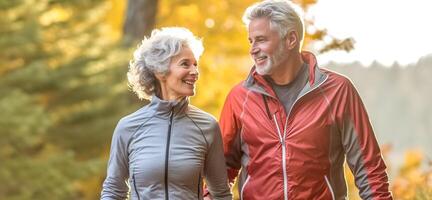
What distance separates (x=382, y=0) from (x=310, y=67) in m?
16.6

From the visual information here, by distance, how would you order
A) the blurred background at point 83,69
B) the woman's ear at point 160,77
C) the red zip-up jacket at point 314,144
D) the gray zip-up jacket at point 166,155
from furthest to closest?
the blurred background at point 83,69
the red zip-up jacket at point 314,144
the woman's ear at point 160,77
the gray zip-up jacket at point 166,155

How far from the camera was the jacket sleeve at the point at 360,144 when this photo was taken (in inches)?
196

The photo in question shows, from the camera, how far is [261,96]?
5.18 m

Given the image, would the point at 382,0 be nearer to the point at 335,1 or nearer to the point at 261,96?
the point at 335,1

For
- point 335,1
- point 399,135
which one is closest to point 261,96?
point 335,1

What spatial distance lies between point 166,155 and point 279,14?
849 mm

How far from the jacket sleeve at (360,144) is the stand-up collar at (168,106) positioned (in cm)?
72

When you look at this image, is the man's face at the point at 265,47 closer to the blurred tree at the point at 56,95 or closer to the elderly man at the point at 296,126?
the elderly man at the point at 296,126

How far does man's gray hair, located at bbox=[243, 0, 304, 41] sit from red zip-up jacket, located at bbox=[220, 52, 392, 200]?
0.23 metres

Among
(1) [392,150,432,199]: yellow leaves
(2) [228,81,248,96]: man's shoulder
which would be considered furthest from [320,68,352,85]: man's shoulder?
(1) [392,150,432,199]: yellow leaves

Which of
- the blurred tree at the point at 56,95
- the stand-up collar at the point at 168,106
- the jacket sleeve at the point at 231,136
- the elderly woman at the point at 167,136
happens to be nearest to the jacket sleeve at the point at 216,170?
the elderly woman at the point at 167,136

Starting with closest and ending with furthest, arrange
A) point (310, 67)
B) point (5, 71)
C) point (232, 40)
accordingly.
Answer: point (310, 67), point (232, 40), point (5, 71)

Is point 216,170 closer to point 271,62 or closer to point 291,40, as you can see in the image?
point 271,62

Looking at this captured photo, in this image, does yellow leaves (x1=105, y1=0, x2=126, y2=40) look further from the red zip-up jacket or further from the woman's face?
the woman's face
